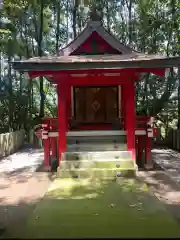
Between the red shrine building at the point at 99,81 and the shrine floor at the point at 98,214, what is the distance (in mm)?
1641

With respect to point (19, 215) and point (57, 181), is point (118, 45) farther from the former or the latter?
point (19, 215)

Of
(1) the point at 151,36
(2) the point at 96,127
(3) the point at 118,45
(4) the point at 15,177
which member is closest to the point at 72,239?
(4) the point at 15,177

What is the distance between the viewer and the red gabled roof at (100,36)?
9461 mm

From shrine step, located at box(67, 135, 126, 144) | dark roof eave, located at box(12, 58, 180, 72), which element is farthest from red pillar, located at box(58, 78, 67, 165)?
dark roof eave, located at box(12, 58, 180, 72)

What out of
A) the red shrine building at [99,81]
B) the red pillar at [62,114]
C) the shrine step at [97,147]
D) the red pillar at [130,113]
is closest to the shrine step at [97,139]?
the red shrine building at [99,81]

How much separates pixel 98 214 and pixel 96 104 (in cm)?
769

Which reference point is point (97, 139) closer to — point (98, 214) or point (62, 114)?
point (62, 114)

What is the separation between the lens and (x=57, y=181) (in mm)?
7270

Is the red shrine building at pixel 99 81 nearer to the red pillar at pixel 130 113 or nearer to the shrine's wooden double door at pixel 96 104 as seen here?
the red pillar at pixel 130 113

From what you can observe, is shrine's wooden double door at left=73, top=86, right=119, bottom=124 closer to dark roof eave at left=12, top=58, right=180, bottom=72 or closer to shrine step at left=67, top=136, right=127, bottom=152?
shrine step at left=67, top=136, right=127, bottom=152

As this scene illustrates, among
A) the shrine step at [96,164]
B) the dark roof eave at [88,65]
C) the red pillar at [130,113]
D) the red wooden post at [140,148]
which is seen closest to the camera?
the shrine step at [96,164]

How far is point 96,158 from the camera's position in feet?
27.1

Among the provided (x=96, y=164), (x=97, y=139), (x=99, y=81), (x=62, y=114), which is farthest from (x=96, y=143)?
(x=99, y=81)

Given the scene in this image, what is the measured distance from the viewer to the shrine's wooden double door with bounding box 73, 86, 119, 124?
12.0 meters
